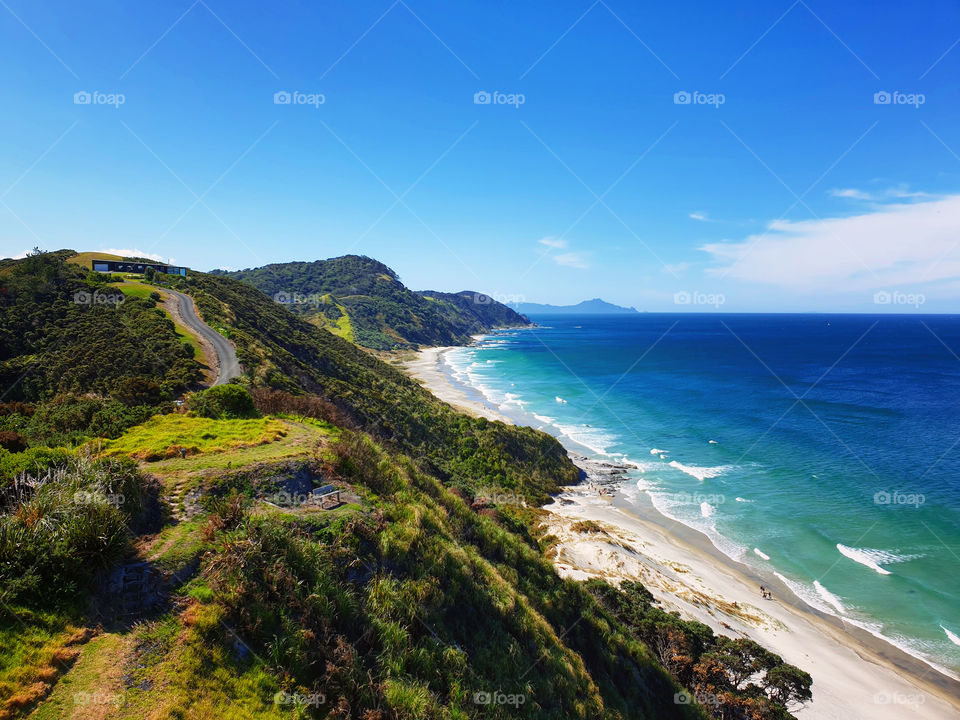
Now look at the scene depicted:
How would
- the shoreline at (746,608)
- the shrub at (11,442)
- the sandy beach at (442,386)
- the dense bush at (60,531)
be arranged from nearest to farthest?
1. the dense bush at (60,531)
2. the shrub at (11,442)
3. the shoreline at (746,608)
4. the sandy beach at (442,386)

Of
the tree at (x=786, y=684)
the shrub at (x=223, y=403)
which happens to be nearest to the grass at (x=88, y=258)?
the shrub at (x=223, y=403)

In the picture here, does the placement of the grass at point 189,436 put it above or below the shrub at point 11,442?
below

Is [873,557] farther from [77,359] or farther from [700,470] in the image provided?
[77,359]

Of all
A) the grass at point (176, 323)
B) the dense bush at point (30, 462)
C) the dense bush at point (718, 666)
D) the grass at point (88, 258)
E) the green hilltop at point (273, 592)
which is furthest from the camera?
the grass at point (88, 258)

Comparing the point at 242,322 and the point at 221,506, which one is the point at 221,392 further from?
the point at 242,322

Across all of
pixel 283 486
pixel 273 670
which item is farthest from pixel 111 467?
pixel 273 670

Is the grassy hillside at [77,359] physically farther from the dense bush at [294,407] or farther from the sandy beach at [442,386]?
the sandy beach at [442,386]

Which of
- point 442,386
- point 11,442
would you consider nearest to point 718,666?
point 11,442
